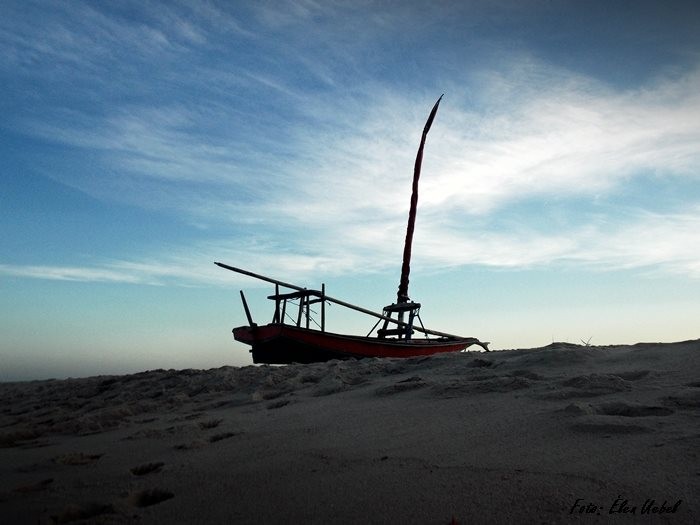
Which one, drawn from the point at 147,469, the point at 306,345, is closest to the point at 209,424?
the point at 147,469

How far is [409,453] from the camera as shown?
114 inches

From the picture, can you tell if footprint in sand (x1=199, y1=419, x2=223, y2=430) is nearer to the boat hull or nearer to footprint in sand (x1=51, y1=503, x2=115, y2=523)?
footprint in sand (x1=51, y1=503, x2=115, y2=523)

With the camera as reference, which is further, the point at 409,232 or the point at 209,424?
the point at 409,232

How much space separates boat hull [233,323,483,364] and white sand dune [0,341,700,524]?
9.98 metres

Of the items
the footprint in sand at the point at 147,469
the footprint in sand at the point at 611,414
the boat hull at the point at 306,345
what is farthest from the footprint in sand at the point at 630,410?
the boat hull at the point at 306,345

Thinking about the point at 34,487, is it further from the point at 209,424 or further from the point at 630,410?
the point at 630,410

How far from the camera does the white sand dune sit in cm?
216

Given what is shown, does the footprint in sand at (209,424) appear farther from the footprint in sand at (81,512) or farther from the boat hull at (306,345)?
the boat hull at (306,345)

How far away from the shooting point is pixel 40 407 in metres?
8.10

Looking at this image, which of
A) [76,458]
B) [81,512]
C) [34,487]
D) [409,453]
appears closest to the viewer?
[81,512]

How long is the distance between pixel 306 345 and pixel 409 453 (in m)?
13.1

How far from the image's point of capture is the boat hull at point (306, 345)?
1573cm

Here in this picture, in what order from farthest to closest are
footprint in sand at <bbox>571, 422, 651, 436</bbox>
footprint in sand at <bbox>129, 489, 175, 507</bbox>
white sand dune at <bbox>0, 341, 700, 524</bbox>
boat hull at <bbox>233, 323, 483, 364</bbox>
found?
boat hull at <bbox>233, 323, 483, 364</bbox>
footprint in sand at <bbox>571, 422, 651, 436</bbox>
footprint in sand at <bbox>129, 489, 175, 507</bbox>
white sand dune at <bbox>0, 341, 700, 524</bbox>

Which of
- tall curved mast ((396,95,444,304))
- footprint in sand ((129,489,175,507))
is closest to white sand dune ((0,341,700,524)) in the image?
footprint in sand ((129,489,175,507))
